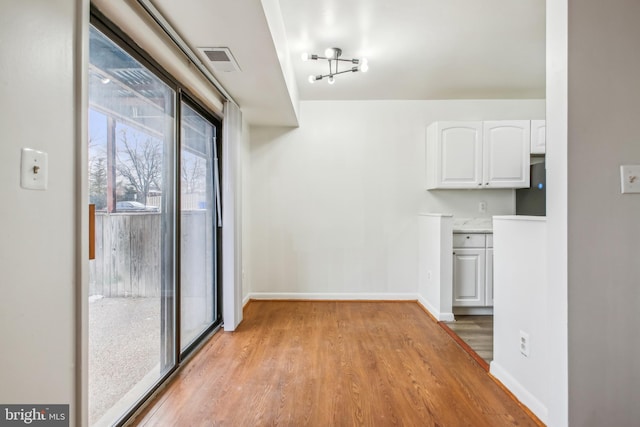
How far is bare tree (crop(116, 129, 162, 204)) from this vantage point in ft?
5.41

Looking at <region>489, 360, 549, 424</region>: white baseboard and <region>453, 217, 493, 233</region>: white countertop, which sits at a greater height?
<region>453, 217, 493, 233</region>: white countertop

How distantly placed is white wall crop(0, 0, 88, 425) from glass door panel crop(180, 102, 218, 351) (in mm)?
1183

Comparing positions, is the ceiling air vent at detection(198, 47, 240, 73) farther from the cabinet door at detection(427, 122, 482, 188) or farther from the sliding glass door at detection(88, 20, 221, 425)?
the cabinet door at detection(427, 122, 482, 188)

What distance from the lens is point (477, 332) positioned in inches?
115

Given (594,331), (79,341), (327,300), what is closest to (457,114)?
(327,300)

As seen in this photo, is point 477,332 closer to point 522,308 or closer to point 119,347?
point 522,308

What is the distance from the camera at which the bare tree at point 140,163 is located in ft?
5.41

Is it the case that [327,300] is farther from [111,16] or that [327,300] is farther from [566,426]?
[111,16]

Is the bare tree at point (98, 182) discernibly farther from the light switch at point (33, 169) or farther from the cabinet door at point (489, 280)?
the cabinet door at point (489, 280)

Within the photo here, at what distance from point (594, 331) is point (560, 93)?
109 centimetres

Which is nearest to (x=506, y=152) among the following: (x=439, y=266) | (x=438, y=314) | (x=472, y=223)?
(x=472, y=223)

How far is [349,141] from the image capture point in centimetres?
388

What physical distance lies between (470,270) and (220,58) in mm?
3085

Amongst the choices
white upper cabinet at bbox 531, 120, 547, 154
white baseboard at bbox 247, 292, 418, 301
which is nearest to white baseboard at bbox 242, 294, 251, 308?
white baseboard at bbox 247, 292, 418, 301
